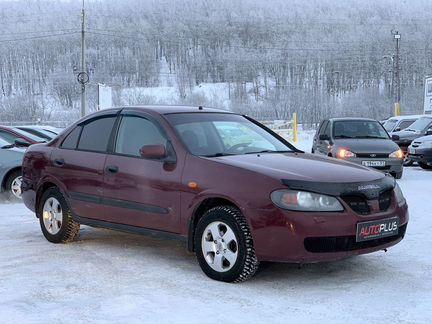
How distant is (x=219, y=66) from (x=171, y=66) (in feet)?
40.3

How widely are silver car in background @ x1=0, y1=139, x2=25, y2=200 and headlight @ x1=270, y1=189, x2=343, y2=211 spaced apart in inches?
254

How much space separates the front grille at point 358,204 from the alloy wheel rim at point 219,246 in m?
0.93

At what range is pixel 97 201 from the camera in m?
5.55

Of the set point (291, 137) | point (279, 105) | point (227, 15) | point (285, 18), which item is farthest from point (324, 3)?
point (291, 137)

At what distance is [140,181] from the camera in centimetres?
511

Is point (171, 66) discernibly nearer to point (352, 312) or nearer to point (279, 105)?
point (279, 105)

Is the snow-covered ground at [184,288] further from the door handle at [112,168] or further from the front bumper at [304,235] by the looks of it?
the door handle at [112,168]

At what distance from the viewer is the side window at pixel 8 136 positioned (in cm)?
1005

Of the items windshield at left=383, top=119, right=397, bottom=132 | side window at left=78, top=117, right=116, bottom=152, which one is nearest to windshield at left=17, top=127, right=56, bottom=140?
side window at left=78, top=117, right=116, bottom=152

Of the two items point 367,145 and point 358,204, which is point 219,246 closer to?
point 358,204

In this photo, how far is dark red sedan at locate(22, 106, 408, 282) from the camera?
13.9 ft

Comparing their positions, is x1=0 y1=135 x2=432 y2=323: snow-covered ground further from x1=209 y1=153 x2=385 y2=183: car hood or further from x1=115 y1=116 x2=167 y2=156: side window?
x1=115 y1=116 x2=167 y2=156: side window

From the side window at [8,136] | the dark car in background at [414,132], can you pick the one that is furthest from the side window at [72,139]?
the dark car in background at [414,132]

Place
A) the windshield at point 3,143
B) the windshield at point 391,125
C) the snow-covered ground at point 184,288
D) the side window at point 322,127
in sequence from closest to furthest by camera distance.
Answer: the snow-covered ground at point 184,288
the windshield at point 3,143
the side window at point 322,127
the windshield at point 391,125
